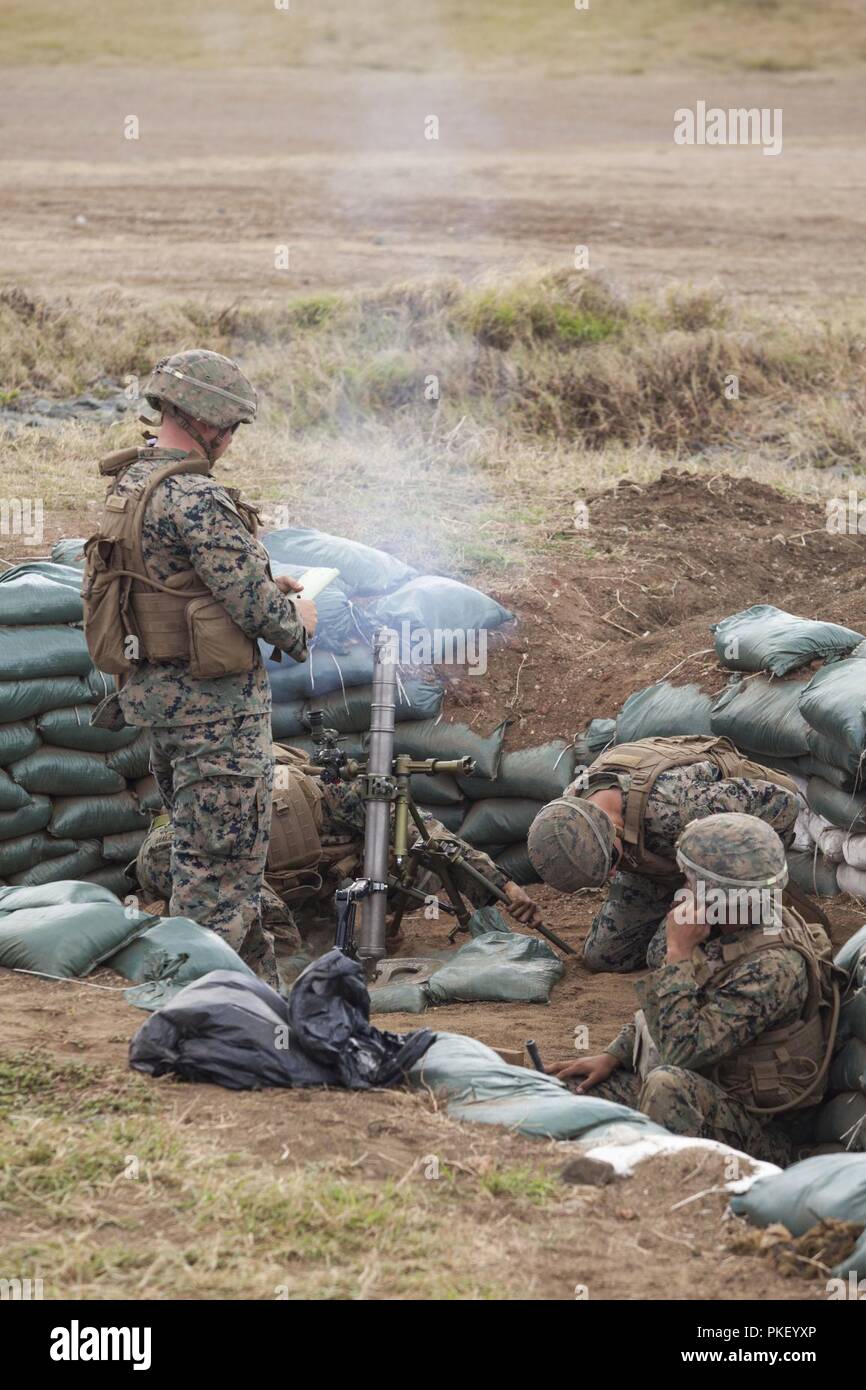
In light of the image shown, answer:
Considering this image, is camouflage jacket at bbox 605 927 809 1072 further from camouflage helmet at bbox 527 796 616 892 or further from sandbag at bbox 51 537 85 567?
sandbag at bbox 51 537 85 567

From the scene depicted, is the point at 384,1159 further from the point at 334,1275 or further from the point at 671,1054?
the point at 671,1054

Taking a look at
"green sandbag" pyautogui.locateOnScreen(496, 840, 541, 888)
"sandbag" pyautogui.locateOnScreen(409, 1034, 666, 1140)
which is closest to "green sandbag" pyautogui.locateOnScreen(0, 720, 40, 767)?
"green sandbag" pyautogui.locateOnScreen(496, 840, 541, 888)

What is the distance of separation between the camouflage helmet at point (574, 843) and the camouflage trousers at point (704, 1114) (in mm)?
637

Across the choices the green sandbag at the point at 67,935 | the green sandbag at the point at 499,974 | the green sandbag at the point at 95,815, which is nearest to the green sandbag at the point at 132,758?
the green sandbag at the point at 95,815

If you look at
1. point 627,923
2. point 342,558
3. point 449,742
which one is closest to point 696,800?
point 627,923

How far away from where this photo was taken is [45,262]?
1573cm

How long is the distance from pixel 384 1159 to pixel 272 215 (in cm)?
1701

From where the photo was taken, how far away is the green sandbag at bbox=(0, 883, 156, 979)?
4.44 m

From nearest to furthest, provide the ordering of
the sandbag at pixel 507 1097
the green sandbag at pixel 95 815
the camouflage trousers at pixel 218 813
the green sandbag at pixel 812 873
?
the sandbag at pixel 507 1097
the camouflage trousers at pixel 218 813
the green sandbag at pixel 812 873
the green sandbag at pixel 95 815

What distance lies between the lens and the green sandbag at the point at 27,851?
20.2 feet

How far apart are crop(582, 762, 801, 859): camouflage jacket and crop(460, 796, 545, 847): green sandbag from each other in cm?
156

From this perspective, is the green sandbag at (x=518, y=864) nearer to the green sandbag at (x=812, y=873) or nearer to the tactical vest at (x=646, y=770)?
the green sandbag at (x=812, y=873)

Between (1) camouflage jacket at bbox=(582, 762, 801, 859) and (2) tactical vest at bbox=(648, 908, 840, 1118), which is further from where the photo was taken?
(1) camouflage jacket at bbox=(582, 762, 801, 859)

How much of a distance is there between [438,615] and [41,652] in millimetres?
1577
